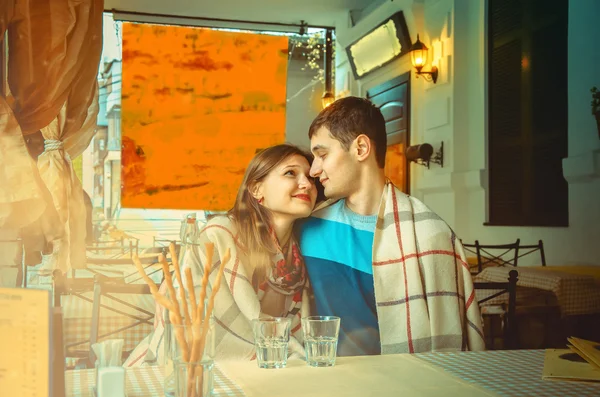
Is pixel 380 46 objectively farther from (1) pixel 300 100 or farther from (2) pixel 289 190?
(2) pixel 289 190

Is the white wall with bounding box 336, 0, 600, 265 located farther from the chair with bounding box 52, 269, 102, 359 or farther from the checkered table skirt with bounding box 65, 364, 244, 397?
the checkered table skirt with bounding box 65, 364, 244, 397

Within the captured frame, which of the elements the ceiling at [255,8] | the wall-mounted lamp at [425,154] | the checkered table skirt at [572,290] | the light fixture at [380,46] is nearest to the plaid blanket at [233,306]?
the checkered table skirt at [572,290]

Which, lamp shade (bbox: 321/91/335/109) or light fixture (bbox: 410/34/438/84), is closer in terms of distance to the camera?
light fixture (bbox: 410/34/438/84)

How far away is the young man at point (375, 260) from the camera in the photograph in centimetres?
157

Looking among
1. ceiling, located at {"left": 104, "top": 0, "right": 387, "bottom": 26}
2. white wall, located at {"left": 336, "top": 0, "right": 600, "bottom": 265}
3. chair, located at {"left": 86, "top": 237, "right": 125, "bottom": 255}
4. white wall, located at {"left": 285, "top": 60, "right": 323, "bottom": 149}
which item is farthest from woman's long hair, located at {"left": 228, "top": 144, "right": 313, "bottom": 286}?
ceiling, located at {"left": 104, "top": 0, "right": 387, "bottom": 26}

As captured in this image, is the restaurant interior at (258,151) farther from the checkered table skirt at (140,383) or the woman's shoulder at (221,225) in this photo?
the woman's shoulder at (221,225)

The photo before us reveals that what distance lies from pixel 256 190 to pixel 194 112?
2357 millimetres

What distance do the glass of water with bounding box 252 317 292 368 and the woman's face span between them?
63 centimetres

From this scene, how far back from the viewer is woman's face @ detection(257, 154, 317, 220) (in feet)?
5.39

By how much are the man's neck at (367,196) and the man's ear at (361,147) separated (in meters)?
0.05

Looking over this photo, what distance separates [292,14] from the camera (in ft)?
17.4

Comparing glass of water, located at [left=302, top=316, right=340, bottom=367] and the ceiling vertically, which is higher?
the ceiling

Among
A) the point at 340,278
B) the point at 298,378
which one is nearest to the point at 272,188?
the point at 340,278

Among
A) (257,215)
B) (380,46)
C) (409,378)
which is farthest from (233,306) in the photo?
(380,46)
